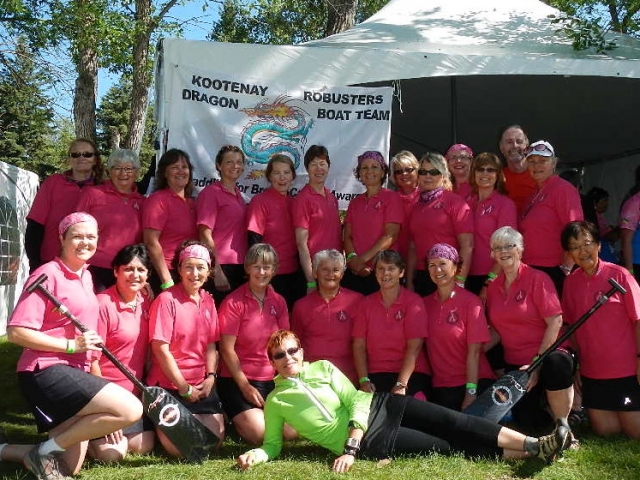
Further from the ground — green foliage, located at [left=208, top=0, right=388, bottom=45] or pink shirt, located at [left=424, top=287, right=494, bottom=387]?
green foliage, located at [left=208, top=0, right=388, bottom=45]

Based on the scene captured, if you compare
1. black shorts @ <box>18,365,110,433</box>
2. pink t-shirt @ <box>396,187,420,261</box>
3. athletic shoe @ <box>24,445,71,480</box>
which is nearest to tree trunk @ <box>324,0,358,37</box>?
pink t-shirt @ <box>396,187,420,261</box>

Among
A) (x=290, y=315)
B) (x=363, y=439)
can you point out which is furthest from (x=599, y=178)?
(x=363, y=439)

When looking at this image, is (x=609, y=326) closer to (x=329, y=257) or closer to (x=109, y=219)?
(x=329, y=257)

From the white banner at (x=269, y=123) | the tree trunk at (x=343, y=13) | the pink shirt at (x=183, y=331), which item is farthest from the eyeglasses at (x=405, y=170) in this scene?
the tree trunk at (x=343, y=13)

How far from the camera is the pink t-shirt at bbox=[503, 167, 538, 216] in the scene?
503 centimetres

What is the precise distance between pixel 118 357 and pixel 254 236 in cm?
125

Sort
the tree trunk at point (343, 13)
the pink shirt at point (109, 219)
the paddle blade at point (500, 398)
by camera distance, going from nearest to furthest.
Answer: the paddle blade at point (500, 398) < the pink shirt at point (109, 219) < the tree trunk at point (343, 13)

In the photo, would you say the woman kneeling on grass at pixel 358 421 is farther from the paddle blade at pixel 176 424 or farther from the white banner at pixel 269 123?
the white banner at pixel 269 123

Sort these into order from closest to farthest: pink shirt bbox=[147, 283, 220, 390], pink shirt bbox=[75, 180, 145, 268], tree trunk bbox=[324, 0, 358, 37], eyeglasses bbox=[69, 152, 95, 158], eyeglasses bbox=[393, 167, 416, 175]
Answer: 1. pink shirt bbox=[147, 283, 220, 390]
2. pink shirt bbox=[75, 180, 145, 268]
3. eyeglasses bbox=[69, 152, 95, 158]
4. eyeglasses bbox=[393, 167, 416, 175]
5. tree trunk bbox=[324, 0, 358, 37]

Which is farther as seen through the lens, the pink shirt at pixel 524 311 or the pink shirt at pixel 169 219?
the pink shirt at pixel 169 219

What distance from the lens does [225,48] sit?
16.7ft

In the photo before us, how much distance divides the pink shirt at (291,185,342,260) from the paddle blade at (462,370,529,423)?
4.91ft

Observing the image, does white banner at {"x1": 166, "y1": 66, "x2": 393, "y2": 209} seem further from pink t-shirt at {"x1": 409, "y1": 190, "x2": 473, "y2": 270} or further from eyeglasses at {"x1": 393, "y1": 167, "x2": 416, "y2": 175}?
pink t-shirt at {"x1": 409, "y1": 190, "x2": 473, "y2": 270}

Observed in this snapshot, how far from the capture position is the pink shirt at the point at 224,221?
15.3 ft
